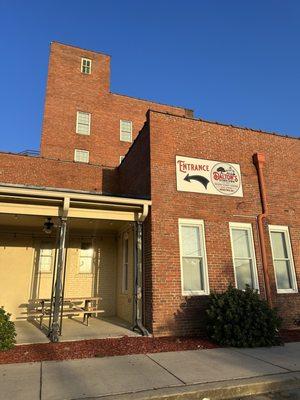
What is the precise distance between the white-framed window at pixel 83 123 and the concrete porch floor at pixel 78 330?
16.3 metres

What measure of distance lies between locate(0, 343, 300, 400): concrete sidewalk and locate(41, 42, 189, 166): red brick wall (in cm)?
1882

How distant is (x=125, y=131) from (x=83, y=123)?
3442 millimetres

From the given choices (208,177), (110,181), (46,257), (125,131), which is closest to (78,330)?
(46,257)

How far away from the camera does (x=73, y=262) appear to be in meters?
12.9

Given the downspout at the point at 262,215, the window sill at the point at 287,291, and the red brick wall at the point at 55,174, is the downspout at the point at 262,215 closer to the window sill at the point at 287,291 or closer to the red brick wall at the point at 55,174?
the window sill at the point at 287,291

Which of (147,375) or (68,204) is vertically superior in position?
(68,204)

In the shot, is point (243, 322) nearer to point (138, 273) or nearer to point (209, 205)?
point (138, 273)

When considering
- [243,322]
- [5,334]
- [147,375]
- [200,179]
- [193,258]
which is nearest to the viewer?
[147,375]

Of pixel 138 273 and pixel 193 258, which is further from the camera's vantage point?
pixel 193 258

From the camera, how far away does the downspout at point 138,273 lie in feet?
30.4

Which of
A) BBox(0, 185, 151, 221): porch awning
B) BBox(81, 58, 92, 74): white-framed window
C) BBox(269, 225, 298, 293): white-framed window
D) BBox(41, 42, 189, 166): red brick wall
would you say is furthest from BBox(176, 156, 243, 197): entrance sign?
BBox(81, 58, 92, 74): white-framed window

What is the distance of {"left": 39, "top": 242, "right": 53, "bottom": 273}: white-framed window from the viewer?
1258 centimetres

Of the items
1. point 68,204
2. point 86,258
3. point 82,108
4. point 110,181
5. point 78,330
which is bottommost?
point 78,330

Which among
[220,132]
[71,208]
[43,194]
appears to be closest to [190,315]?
[71,208]
